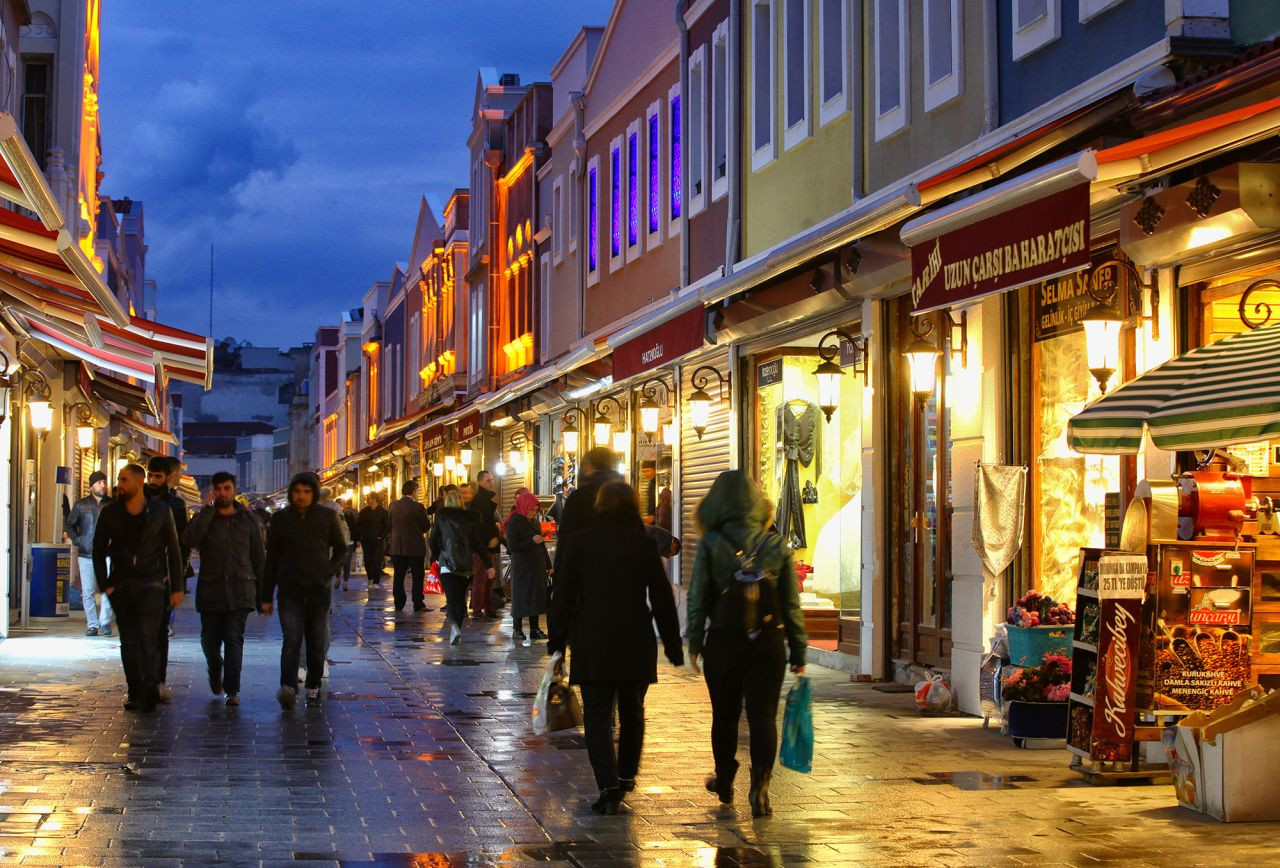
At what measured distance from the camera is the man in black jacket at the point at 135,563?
13078mm

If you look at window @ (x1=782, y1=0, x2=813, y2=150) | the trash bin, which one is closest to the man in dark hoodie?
window @ (x1=782, y1=0, x2=813, y2=150)

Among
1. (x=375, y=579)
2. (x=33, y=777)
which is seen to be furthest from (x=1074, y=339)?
(x=375, y=579)

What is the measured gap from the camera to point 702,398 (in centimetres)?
2088

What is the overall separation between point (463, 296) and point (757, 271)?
103ft

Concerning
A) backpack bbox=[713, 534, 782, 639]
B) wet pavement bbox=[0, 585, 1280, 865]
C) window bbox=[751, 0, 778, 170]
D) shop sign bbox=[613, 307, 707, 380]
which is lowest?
wet pavement bbox=[0, 585, 1280, 865]

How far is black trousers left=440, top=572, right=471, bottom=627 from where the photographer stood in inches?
795

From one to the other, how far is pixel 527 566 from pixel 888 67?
23.3ft

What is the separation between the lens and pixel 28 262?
47.1ft

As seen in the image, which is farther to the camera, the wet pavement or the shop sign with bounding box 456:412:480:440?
the shop sign with bounding box 456:412:480:440

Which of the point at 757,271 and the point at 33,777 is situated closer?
the point at 33,777

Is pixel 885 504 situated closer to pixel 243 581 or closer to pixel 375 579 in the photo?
pixel 243 581

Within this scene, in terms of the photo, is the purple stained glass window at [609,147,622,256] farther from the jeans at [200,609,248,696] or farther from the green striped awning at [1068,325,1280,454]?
the green striped awning at [1068,325,1280,454]

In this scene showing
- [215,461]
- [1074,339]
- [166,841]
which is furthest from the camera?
[215,461]

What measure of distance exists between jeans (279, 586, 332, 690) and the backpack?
5.25 meters
